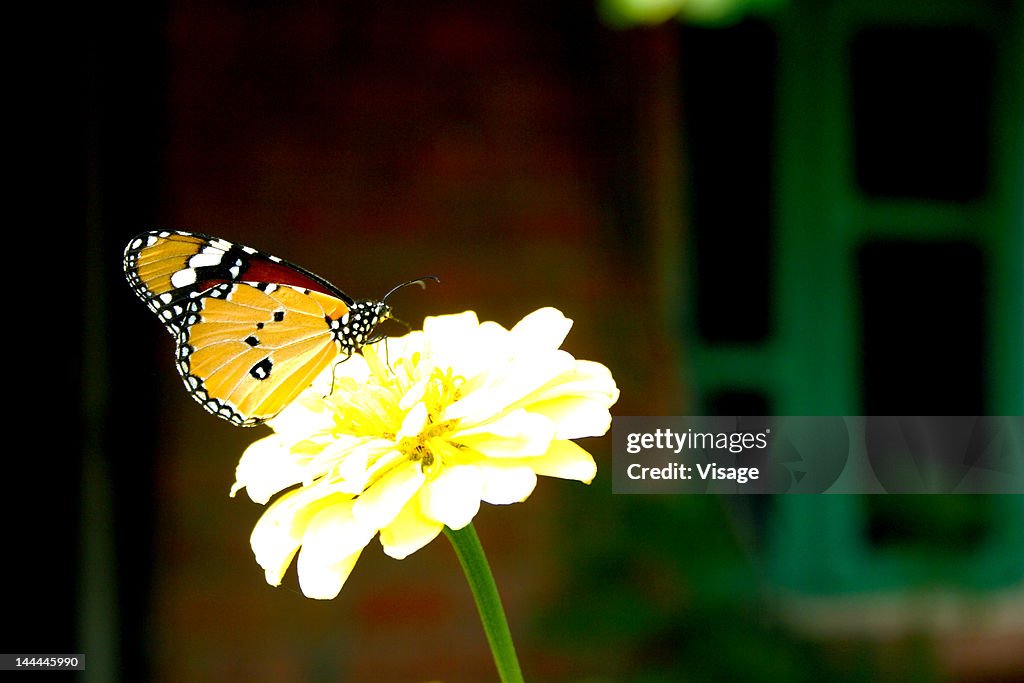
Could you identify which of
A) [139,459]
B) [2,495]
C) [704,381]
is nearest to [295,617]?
[139,459]

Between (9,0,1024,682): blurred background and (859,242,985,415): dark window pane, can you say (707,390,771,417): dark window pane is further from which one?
(859,242,985,415): dark window pane

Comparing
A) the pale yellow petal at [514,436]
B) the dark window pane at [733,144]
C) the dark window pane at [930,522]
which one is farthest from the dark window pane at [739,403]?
the pale yellow petal at [514,436]

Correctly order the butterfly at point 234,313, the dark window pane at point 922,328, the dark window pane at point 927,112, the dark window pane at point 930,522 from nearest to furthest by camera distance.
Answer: the butterfly at point 234,313 < the dark window pane at point 930,522 < the dark window pane at point 927,112 < the dark window pane at point 922,328

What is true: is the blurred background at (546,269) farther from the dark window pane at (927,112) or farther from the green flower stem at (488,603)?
the green flower stem at (488,603)

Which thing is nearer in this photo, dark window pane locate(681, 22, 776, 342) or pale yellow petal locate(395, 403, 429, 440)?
pale yellow petal locate(395, 403, 429, 440)

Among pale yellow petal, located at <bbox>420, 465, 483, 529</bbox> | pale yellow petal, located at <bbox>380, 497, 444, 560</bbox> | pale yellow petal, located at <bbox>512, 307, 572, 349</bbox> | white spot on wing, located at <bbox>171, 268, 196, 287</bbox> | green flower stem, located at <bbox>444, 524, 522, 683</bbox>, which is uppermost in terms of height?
white spot on wing, located at <bbox>171, 268, 196, 287</bbox>

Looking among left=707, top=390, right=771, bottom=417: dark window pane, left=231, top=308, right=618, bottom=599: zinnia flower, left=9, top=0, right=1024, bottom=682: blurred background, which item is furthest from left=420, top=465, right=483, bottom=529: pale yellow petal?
left=707, top=390, right=771, bottom=417: dark window pane

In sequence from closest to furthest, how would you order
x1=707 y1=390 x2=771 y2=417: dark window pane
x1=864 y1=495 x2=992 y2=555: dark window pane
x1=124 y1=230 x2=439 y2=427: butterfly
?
x1=124 y1=230 x2=439 y2=427: butterfly → x1=864 y1=495 x2=992 y2=555: dark window pane → x1=707 y1=390 x2=771 y2=417: dark window pane

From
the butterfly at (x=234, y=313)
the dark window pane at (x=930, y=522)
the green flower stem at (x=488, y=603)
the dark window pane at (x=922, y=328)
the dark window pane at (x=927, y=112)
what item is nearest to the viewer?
the green flower stem at (x=488, y=603)
